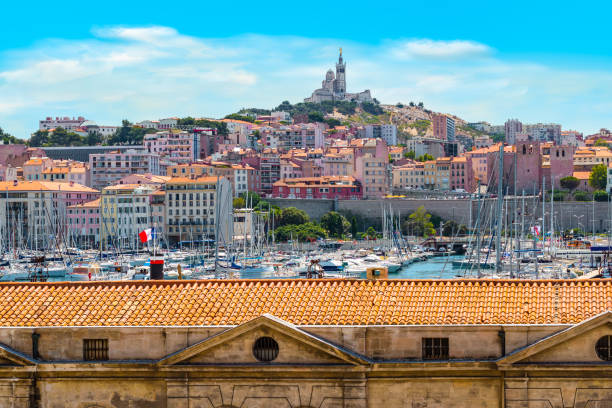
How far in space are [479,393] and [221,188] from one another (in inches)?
3669

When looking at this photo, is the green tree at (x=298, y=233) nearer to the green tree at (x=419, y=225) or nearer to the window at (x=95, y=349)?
the green tree at (x=419, y=225)

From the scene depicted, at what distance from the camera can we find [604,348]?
18.9 meters

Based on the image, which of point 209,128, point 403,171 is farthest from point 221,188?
point 209,128

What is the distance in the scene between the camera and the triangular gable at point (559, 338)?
18.7m

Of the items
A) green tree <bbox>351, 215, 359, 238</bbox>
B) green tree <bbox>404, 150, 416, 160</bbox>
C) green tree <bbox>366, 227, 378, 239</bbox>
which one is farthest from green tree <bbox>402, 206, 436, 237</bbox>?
green tree <bbox>404, 150, 416, 160</bbox>

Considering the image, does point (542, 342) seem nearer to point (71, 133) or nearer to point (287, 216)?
point (287, 216)

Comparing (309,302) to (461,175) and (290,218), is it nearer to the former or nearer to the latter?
(290,218)

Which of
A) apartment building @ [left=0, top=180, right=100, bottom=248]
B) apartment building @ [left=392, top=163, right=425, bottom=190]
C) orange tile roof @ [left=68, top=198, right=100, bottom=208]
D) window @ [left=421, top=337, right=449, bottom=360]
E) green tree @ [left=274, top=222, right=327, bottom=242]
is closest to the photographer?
window @ [left=421, top=337, right=449, bottom=360]

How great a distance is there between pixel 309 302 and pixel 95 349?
419 cm

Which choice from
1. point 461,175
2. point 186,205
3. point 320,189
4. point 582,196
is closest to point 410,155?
point 461,175

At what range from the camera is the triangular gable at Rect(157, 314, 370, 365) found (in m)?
19.2

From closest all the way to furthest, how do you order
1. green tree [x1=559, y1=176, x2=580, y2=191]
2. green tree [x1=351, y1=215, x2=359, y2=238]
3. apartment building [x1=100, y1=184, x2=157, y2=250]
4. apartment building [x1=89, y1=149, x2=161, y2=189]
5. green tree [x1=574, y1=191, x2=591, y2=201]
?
apartment building [x1=100, y1=184, x2=157, y2=250], green tree [x1=351, y1=215, x2=359, y2=238], green tree [x1=574, y1=191, x2=591, y2=201], green tree [x1=559, y1=176, x2=580, y2=191], apartment building [x1=89, y1=149, x2=161, y2=189]

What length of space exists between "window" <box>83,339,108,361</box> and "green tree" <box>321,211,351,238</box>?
10510cm

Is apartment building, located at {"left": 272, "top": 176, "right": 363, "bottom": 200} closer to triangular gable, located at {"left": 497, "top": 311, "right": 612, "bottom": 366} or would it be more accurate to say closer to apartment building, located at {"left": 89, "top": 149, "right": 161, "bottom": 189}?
apartment building, located at {"left": 89, "top": 149, "right": 161, "bottom": 189}
